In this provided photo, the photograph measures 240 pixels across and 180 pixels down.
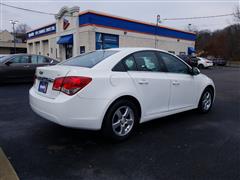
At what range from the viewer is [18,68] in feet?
31.3

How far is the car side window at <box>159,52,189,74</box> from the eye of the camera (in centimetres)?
425

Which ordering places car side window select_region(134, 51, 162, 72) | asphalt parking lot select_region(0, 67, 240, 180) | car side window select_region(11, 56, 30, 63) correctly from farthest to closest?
car side window select_region(11, 56, 30, 63)
car side window select_region(134, 51, 162, 72)
asphalt parking lot select_region(0, 67, 240, 180)

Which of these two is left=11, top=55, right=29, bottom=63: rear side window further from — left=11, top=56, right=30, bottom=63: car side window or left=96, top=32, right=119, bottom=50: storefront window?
left=96, top=32, right=119, bottom=50: storefront window

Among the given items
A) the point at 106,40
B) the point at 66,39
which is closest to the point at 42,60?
the point at 106,40

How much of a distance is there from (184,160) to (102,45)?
19048 millimetres

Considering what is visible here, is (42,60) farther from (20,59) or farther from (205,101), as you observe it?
(205,101)

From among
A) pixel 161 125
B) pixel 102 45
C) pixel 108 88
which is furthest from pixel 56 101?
pixel 102 45

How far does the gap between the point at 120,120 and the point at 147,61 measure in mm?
1238

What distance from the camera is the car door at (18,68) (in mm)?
9328

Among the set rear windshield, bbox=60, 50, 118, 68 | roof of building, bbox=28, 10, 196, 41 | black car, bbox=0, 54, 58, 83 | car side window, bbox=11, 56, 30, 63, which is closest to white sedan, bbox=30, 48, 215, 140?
rear windshield, bbox=60, 50, 118, 68

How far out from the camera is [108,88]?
3184 mm

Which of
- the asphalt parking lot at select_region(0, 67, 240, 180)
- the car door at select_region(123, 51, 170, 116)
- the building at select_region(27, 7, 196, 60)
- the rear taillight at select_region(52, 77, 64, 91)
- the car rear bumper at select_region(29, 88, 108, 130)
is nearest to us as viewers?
the asphalt parking lot at select_region(0, 67, 240, 180)

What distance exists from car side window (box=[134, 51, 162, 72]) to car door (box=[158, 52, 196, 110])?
0.17 meters

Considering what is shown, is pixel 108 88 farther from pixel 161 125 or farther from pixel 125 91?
pixel 161 125
